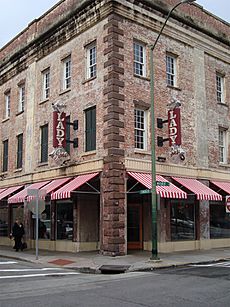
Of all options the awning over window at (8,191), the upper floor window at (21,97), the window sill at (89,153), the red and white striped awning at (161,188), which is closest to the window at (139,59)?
the window sill at (89,153)

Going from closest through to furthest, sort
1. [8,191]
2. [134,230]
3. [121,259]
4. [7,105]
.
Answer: [121,259] → [134,230] → [8,191] → [7,105]

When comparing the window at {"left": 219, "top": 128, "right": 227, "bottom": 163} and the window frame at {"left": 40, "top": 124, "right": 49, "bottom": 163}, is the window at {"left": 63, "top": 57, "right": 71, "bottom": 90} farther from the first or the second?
the window at {"left": 219, "top": 128, "right": 227, "bottom": 163}

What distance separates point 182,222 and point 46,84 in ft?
35.4

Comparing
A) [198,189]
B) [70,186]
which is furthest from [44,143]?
[198,189]

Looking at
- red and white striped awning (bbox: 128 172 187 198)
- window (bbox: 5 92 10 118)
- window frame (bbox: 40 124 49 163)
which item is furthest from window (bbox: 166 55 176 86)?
window (bbox: 5 92 10 118)

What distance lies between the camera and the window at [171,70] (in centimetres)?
2166

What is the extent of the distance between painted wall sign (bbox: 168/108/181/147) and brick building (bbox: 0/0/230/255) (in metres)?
0.79

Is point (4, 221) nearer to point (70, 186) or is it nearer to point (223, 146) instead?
point (70, 186)

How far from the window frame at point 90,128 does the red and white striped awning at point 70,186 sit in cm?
146

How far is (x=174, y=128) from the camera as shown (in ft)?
63.7

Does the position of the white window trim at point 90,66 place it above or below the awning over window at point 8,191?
above

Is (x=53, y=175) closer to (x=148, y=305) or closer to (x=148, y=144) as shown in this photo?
(x=148, y=144)

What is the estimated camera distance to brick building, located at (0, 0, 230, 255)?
18688mm

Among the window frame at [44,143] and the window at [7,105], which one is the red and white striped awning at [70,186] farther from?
the window at [7,105]
